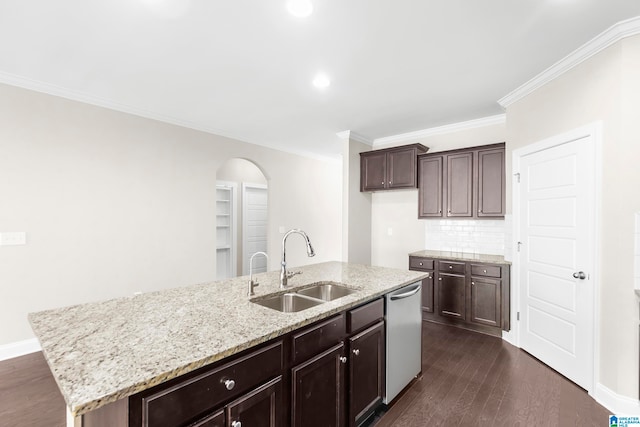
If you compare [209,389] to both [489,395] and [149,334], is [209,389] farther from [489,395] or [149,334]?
[489,395]

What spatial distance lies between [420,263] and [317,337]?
284cm

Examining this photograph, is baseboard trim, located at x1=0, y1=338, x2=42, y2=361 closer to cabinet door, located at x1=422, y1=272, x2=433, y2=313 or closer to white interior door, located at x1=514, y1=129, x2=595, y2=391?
cabinet door, located at x1=422, y1=272, x2=433, y2=313

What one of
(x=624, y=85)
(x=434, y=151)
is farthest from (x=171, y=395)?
(x=434, y=151)

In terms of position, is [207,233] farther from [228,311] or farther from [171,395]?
[171,395]

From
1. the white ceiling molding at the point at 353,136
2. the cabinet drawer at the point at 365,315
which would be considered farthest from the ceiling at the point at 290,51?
the cabinet drawer at the point at 365,315

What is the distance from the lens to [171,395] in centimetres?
100

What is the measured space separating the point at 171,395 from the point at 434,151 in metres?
4.48

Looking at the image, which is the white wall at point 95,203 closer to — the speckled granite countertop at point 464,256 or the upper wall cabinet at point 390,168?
the upper wall cabinet at point 390,168

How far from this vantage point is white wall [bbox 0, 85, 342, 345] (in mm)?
2949

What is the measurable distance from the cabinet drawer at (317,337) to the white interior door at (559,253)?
6.90 feet

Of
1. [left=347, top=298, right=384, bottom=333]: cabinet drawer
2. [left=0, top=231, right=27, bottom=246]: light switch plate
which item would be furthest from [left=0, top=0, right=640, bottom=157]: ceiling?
[left=347, top=298, right=384, bottom=333]: cabinet drawer

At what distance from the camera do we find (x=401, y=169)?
4.48m

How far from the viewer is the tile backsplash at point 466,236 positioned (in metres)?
3.99

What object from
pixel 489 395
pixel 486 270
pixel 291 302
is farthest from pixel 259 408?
pixel 486 270
